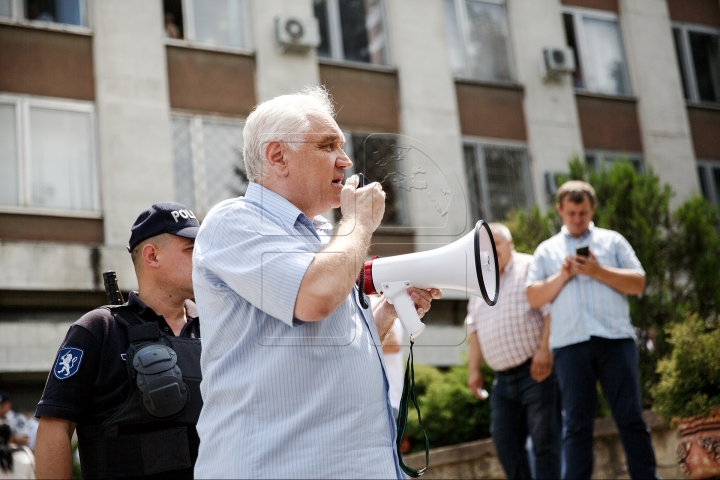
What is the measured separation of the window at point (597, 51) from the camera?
595 inches

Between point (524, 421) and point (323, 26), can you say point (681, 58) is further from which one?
point (524, 421)

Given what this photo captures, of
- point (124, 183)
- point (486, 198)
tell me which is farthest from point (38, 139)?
point (486, 198)

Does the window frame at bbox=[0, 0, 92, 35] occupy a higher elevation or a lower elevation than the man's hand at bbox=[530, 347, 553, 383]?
higher

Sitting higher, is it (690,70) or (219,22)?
(219,22)

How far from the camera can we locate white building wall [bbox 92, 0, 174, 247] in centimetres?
1162

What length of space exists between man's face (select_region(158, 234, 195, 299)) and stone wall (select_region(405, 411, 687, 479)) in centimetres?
397

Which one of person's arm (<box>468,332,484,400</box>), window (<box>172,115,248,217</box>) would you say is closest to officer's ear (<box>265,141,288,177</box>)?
person's arm (<box>468,332,484,400</box>)

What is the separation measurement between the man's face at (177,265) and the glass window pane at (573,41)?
1245cm

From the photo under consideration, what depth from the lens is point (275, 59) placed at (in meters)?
13.0

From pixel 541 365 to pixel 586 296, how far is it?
572 millimetres

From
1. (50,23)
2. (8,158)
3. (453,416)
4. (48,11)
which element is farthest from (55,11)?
(453,416)

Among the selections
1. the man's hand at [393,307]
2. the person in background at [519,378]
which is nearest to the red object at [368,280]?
the man's hand at [393,307]

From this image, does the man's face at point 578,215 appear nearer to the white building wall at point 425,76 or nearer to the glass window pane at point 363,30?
the white building wall at point 425,76

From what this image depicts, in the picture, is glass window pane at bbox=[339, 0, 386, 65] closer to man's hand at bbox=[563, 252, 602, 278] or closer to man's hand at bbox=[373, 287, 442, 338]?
man's hand at bbox=[563, 252, 602, 278]
